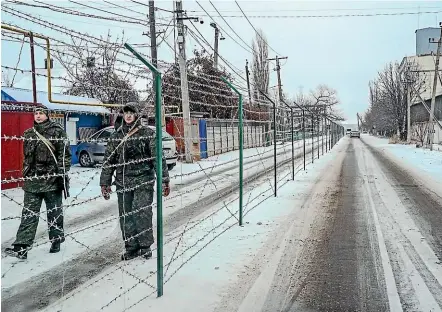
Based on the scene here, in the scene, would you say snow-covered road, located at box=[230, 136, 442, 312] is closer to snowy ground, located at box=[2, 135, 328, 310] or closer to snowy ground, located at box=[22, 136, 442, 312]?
snowy ground, located at box=[22, 136, 442, 312]

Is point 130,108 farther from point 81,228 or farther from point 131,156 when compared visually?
point 81,228

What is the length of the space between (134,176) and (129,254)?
2.77 ft

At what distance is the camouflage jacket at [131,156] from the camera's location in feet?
15.0

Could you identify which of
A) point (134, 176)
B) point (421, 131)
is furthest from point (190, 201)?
point (421, 131)

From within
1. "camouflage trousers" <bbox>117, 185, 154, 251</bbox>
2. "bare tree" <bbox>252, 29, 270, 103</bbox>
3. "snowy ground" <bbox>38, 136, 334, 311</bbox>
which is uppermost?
"bare tree" <bbox>252, 29, 270, 103</bbox>

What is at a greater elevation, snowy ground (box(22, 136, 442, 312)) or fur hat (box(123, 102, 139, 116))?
fur hat (box(123, 102, 139, 116))

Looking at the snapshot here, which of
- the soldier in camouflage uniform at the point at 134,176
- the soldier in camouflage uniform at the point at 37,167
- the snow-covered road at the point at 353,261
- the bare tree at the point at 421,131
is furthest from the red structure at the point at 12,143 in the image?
the bare tree at the point at 421,131

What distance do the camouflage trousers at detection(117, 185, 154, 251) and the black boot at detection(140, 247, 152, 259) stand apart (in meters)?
0.06

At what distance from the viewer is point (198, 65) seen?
26.5 meters

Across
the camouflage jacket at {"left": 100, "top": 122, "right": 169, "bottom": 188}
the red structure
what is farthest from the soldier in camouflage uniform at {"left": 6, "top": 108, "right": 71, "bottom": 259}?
the red structure

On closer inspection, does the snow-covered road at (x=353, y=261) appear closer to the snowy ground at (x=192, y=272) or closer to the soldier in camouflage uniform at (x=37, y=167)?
the snowy ground at (x=192, y=272)

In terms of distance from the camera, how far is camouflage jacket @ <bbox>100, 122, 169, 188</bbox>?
4.59 meters

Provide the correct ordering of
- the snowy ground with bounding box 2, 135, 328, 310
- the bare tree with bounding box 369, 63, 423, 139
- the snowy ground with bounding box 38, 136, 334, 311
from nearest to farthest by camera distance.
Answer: the snowy ground with bounding box 38, 136, 334, 311 < the snowy ground with bounding box 2, 135, 328, 310 < the bare tree with bounding box 369, 63, 423, 139

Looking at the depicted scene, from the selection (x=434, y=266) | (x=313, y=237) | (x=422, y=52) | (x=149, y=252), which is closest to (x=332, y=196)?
(x=313, y=237)
